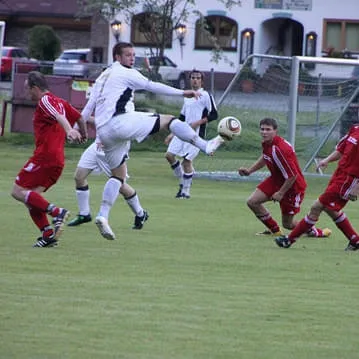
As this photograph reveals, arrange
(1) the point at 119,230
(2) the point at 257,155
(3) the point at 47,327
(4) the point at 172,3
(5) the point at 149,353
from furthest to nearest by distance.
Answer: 1. (4) the point at 172,3
2. (2) the point at 257,155
3. (1) the point at 119,230
4. (3) the point at 47,327
5. (5) the point at 149,353

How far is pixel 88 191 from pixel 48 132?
2493 millimetres

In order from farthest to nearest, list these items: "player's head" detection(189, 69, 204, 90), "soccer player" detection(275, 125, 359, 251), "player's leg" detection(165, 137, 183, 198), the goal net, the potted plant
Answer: the potted plant, the goal net, "player's leg" detection(165, 137, 183, 198), "player's head" detection(189, 69, 204, 90), "soccer player" detection(275, 125, 359, 251)

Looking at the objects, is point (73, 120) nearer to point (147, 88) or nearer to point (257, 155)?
point (147, 88)

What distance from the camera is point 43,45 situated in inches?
2159

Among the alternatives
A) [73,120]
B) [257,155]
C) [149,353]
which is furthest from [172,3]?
[149,353]

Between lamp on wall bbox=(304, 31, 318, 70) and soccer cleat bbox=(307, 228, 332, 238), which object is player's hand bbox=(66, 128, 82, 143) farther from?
lamp on wall bbox=(304, 31, 318, 70)

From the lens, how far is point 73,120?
13.3 m

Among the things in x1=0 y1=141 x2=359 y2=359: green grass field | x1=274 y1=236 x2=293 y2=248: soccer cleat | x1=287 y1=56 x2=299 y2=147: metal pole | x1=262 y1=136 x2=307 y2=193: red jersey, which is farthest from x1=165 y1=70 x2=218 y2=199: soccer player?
x1=274 y1=236 x2=293 y2=248: soccer cleat

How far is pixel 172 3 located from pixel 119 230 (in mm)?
23935

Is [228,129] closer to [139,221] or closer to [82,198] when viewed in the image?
[139,221]

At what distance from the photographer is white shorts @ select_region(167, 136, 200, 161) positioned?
829 inches

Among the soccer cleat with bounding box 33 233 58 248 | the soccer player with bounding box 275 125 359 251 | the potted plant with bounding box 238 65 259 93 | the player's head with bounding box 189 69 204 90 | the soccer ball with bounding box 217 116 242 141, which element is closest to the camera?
the soccer cleat with bounding box 33 233 58 248

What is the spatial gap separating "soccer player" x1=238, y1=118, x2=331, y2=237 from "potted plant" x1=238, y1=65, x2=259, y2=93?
32.1 ft

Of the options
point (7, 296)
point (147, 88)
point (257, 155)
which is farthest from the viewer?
point (257, 155)
